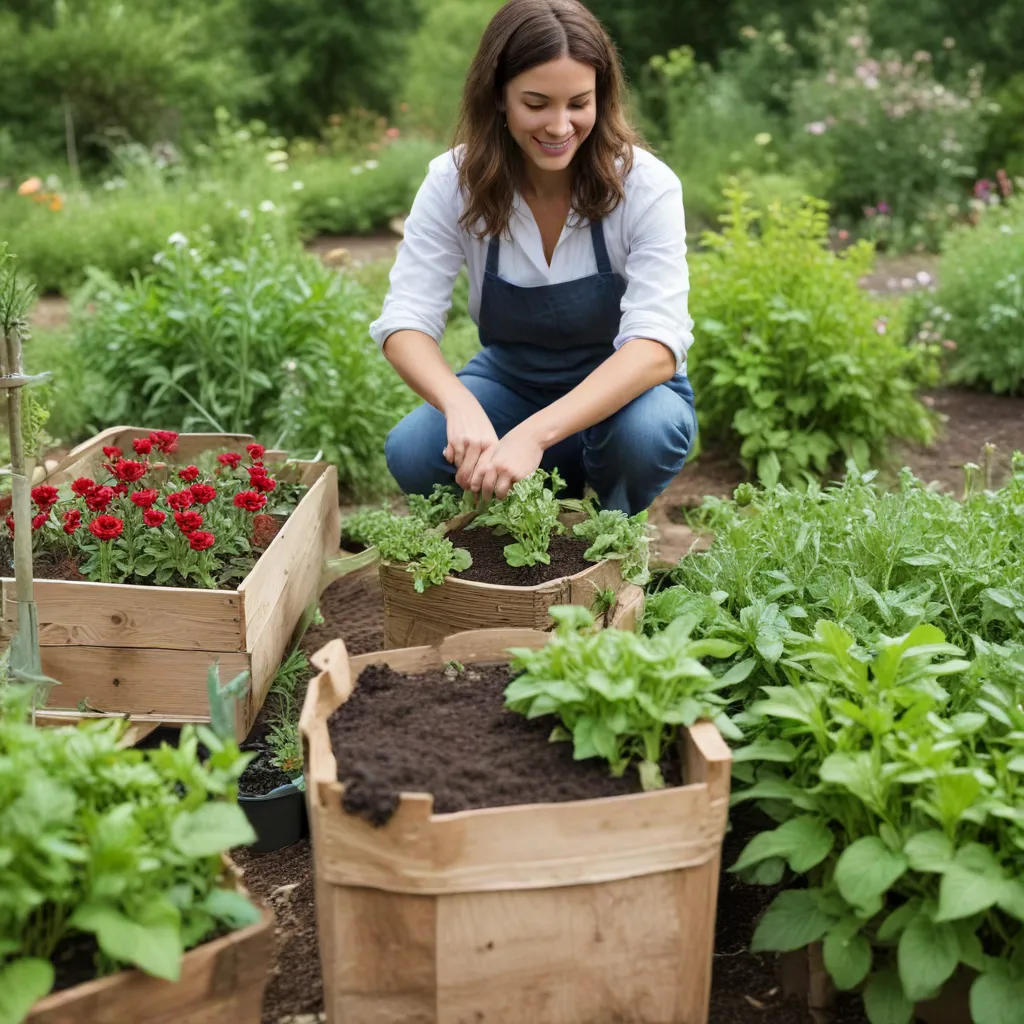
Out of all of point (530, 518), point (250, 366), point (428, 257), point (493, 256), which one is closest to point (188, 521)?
point (530, 518)

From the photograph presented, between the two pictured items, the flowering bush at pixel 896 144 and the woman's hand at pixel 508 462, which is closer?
the woman's hand at pixel 508 462

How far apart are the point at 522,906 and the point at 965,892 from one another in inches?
24.3

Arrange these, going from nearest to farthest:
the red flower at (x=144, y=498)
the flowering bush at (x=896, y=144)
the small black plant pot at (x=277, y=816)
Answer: the small black plant pot at (x=277, y=816), the red flower at (x=144, y=498), the flowering bush at (x=896, y=144)

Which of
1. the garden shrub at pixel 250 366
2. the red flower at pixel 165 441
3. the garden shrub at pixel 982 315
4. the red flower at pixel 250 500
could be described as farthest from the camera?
the garden shrub at pixel 982 315

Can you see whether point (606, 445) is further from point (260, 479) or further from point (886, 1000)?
point (886, 1000)

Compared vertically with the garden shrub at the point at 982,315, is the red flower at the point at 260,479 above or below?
above

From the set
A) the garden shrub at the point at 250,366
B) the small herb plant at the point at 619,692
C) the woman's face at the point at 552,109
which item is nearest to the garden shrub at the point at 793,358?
the garden shrub at the point at 250,366

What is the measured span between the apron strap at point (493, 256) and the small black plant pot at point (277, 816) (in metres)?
1.32

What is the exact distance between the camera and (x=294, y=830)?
7.96 feet

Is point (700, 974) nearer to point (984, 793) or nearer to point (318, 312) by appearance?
point (984, 793)

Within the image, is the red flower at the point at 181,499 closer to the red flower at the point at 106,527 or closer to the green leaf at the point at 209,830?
the red flower at the point at 106,527

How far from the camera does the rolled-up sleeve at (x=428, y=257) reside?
2.87m

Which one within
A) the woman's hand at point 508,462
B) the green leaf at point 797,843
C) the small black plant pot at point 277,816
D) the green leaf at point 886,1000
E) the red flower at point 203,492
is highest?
Answer: the woman's hand at point 508,462

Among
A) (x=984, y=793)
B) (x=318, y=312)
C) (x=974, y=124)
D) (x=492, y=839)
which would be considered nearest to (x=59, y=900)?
(x=492, y=839)
